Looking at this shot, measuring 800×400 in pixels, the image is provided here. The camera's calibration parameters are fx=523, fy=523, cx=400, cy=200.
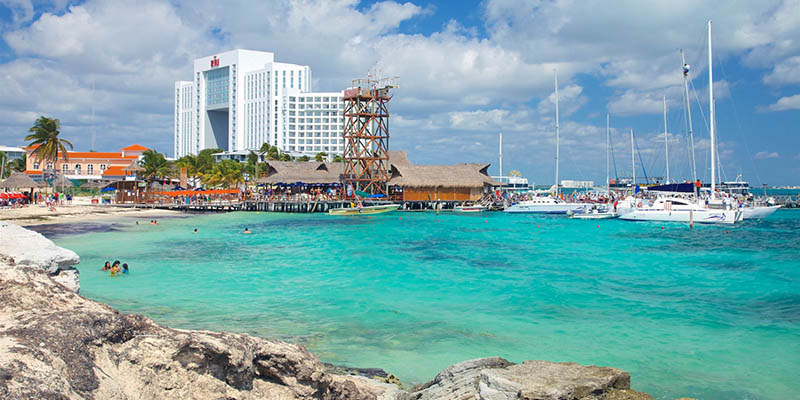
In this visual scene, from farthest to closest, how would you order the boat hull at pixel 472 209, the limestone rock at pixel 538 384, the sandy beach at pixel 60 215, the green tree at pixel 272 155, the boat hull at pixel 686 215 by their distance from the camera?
1. the green tree at pixel 272 155
2. the boat hull at pixel 472 209
3. the boat hull at pixel 686 215
4. the sandy beach at pixel 60 215
5. the limestone rock at pixel 538 384

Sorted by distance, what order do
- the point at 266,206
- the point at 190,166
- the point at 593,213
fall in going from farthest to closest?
the point at 190,166
the point at 266,206
the point at 593,213

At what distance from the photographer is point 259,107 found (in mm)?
121062

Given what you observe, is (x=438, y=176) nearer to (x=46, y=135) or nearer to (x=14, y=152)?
(x=46, y=135)

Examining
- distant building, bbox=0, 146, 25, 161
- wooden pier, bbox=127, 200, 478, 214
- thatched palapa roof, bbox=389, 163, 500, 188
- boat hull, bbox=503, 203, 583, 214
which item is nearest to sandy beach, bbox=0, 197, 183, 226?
wooden pier, bbox=127, 200, 478, 214

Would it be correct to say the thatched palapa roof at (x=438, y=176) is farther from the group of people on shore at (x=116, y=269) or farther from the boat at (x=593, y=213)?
the group of people on shore at (x=116, y=269)

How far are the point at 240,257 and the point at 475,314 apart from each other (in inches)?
485

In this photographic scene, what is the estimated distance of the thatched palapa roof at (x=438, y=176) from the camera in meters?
55.5

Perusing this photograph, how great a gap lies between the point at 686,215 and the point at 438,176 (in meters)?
25.1

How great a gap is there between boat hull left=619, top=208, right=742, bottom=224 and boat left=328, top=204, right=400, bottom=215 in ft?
69.7

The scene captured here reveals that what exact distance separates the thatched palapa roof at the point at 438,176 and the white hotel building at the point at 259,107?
2414 inches

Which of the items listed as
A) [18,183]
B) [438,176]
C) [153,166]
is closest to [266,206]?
[153,166]

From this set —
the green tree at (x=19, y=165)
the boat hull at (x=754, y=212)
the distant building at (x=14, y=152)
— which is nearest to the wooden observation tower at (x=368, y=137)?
the boat hull at (x=754, y=212)

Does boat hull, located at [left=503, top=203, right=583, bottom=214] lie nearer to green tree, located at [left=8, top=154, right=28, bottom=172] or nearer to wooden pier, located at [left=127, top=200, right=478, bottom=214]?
wooden pier, located at [left=127, top=200, right=478, bottom=214]

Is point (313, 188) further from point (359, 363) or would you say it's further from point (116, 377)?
point (116, 377)
